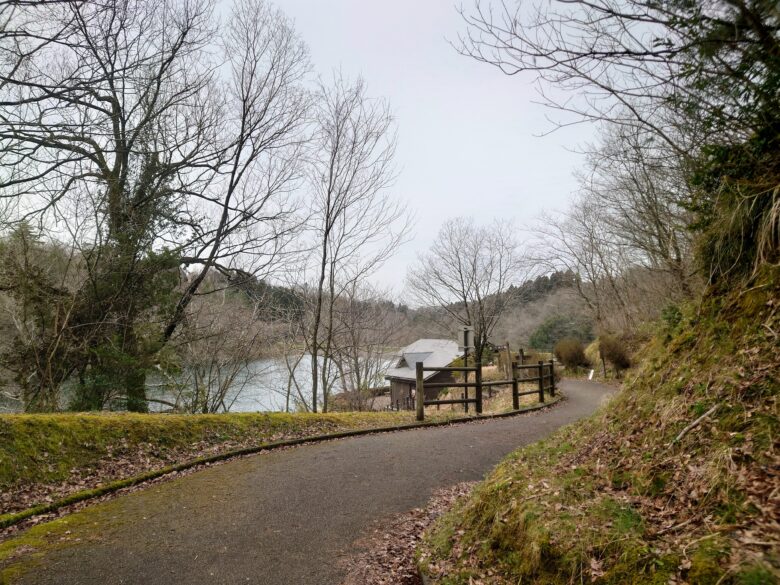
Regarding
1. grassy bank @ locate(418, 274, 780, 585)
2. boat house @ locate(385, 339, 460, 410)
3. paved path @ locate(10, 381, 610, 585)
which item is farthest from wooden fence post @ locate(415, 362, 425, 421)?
boat house @ locate(385, 339, 460, 410)

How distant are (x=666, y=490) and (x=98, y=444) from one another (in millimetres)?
6693

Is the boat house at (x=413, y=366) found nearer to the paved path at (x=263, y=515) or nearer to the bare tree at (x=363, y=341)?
the bare tree at (x=363, y=341)

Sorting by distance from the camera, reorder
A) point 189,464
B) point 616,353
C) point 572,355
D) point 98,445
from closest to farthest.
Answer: point 98,445 → point 189,464 → point 616,353 → point 572,355

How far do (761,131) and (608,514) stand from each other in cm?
321

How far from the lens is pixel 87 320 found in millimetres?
8617

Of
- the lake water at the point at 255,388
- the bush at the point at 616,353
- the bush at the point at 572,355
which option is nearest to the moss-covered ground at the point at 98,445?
the lake water at the point at 255,388

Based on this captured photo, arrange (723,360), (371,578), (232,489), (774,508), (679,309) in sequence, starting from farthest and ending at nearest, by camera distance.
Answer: (232,489), (679,309), (371,578), (723,360), (774,508)

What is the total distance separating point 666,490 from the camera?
7.86ft

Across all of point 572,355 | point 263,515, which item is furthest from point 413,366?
point 263,515

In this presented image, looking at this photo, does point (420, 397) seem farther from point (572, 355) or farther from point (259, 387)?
point (572, 355)

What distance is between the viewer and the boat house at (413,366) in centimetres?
2867

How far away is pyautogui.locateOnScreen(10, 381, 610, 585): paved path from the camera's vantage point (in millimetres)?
3295

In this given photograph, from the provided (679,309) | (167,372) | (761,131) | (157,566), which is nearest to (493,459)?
(679,309)

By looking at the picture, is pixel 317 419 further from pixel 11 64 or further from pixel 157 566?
pixel 11 64
